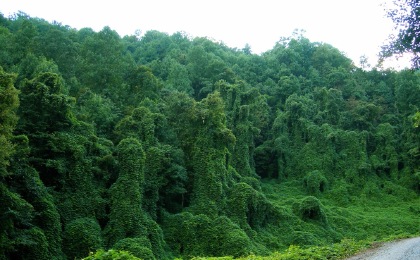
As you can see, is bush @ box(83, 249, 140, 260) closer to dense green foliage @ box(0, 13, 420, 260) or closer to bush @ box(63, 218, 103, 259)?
dense green foliage @ box(0, 13, 420, 260)

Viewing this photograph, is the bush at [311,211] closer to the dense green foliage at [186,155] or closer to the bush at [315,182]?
the dense green foliage at [186,155]

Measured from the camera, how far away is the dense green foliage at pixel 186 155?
47.3 feet

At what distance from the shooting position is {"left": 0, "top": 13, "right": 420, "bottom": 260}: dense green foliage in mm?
14406

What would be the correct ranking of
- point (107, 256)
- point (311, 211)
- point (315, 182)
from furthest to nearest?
point (315, 182), point (311, 211), point (107, 256)

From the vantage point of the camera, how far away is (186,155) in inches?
877

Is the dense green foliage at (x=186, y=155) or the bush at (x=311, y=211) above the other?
the dense green foliage at (x=186, y=155)

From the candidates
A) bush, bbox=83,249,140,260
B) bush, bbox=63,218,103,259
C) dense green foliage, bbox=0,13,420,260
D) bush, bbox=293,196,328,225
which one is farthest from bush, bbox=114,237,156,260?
bush, bbox=293,196,328,225

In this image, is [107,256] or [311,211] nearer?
[107,256]

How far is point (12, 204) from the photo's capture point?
1173 centimetres

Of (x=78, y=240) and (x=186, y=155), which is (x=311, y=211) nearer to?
(x=186, y=155)

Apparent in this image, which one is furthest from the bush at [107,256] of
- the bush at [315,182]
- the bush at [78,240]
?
the bush at [315,182]

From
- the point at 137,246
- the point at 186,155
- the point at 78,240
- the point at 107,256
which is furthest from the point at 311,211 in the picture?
the point at 107,256

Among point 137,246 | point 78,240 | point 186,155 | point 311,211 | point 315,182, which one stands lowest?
point 311,211

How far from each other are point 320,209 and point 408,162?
1281 cm
